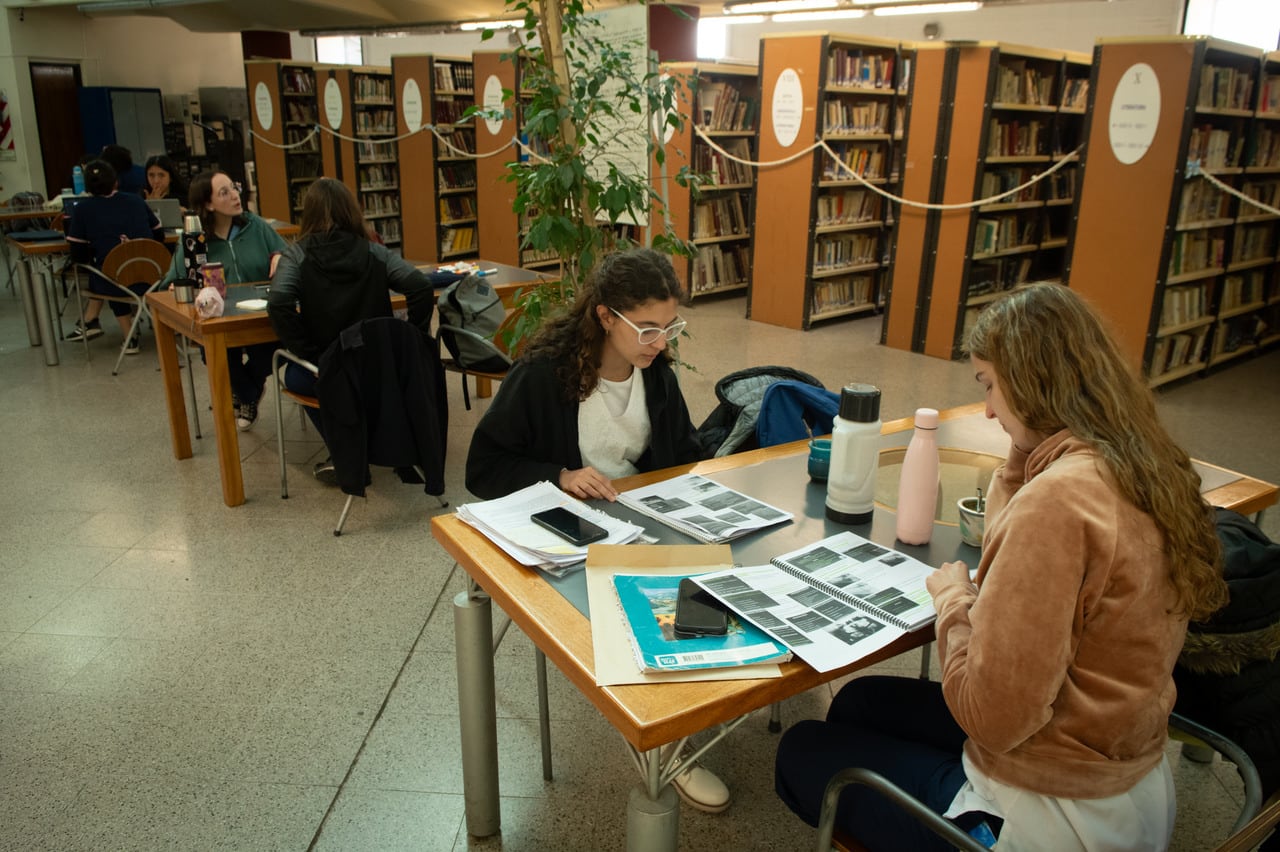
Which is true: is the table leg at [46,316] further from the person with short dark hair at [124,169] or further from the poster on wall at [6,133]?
the poster on wall at [6,133]

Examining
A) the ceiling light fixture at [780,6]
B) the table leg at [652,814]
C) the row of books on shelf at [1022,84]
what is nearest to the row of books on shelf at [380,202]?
the ceiling light fixture at [780,6]

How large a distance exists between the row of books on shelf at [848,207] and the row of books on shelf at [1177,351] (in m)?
2.44

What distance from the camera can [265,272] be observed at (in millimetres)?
4492

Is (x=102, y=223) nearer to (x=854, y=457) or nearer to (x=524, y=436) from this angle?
(x=524, y=436)

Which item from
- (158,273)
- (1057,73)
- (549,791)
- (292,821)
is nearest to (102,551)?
(292,821)

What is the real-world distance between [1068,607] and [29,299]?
6.49 meters

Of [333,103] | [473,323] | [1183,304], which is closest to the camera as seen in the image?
[473,323]

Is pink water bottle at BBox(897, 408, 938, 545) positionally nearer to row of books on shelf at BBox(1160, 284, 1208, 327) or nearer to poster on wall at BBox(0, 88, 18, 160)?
row of books on shelf at BBox(1160, 284, 1208, 327)

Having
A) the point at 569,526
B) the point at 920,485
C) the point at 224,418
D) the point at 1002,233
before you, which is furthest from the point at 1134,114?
the point at 224,418

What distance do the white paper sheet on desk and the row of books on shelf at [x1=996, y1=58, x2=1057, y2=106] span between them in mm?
5280

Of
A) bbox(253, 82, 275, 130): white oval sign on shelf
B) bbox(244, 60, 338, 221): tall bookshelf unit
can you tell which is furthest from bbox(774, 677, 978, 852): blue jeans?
bbox(253, 82, 275, 130): white oval sign on shelf

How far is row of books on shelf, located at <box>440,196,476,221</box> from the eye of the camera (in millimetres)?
9211

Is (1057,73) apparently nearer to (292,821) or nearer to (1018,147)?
(1018,147)

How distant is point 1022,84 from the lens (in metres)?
6.11
